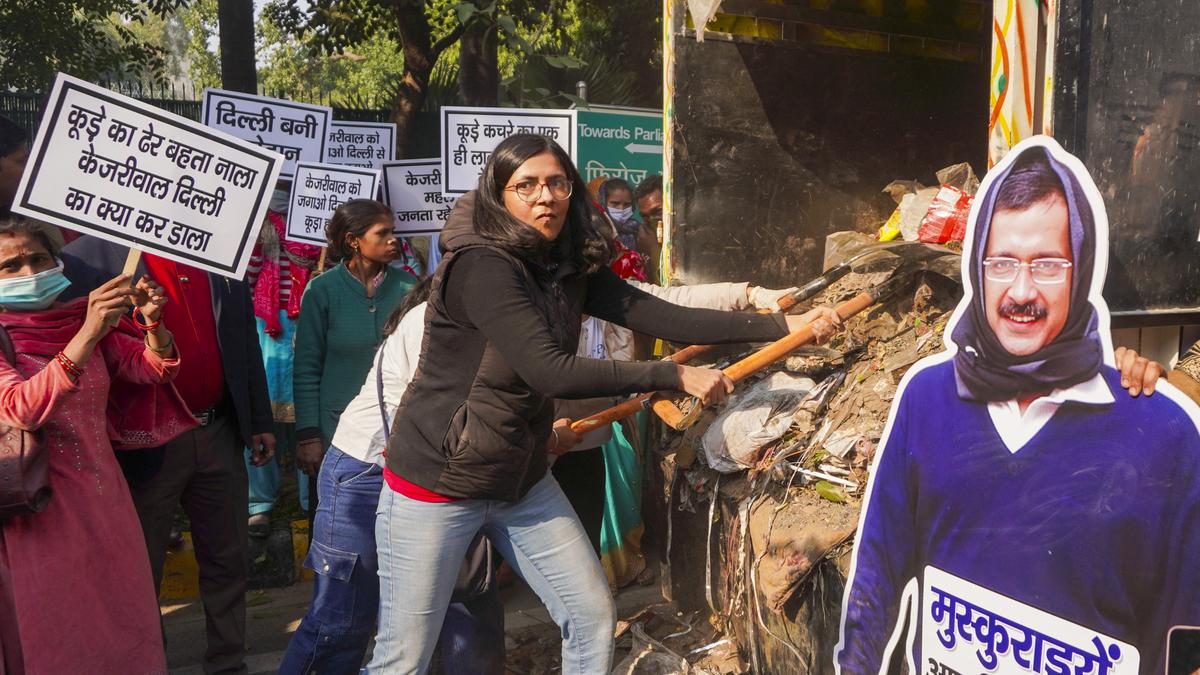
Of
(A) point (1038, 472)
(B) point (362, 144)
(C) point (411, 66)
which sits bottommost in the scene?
(A) point (1038, 472)

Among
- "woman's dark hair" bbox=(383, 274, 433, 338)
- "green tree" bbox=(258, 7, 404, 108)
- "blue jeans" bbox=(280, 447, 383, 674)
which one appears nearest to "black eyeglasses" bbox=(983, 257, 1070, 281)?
"woman's dark hair" bbox=(383, 274, 433, 338)

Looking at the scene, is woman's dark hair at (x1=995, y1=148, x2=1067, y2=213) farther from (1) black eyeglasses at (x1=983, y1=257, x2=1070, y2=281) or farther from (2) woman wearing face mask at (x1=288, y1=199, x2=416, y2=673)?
(2) woman wearing face mask at (x1=288, y1=199, x2=416, y2=673)

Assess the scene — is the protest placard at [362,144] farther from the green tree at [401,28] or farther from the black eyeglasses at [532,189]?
the black eyeglasses at [532,189]

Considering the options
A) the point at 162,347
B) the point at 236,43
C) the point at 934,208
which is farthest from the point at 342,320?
the point at 236,43

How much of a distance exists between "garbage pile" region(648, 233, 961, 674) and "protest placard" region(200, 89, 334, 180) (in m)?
3.30

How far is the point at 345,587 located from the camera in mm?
3500

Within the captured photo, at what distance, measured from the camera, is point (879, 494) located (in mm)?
3000

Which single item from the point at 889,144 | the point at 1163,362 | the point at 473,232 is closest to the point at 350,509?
the point at 473,232

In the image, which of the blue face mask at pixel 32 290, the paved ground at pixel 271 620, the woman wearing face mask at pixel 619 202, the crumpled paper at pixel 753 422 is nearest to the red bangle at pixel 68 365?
the blue face mask at pixel 32 290

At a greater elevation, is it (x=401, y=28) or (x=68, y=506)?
(x=401, y=28)

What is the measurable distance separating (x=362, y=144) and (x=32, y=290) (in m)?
4.18

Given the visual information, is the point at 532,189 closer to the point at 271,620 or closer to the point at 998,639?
the point at 998,639

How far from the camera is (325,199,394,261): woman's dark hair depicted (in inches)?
193

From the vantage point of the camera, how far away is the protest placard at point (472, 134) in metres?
5.76
